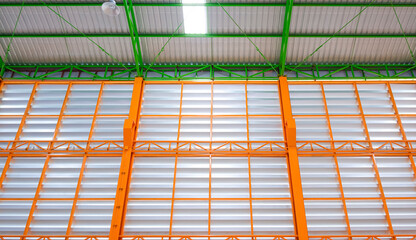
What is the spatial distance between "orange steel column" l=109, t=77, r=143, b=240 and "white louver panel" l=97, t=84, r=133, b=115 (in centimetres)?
104

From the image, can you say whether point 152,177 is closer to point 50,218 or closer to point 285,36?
point 50,218

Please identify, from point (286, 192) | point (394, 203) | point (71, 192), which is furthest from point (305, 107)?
point (71, 192)

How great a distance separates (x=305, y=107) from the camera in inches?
848

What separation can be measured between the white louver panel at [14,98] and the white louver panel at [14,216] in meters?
6.95

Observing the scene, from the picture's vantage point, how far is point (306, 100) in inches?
857

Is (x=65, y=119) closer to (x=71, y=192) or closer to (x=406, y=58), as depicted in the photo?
(x=71, y=192)

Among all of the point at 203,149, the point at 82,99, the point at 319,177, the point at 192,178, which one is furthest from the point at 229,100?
the point at 82,99

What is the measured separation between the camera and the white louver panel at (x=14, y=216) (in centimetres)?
1787

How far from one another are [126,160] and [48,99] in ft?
28.7

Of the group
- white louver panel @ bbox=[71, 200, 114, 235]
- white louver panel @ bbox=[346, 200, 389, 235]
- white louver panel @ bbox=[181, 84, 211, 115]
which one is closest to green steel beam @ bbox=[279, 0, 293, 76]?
white louver panel @ bbox=[181, 84, 211, 115]

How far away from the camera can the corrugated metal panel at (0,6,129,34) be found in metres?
21.0

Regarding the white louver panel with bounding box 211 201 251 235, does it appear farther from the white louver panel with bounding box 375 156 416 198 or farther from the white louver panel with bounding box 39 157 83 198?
the white louver panel with bounding box 39 157 83 198

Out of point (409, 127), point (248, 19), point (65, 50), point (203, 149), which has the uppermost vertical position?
point (248, 19)

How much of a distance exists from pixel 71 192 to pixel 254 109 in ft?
45.7
